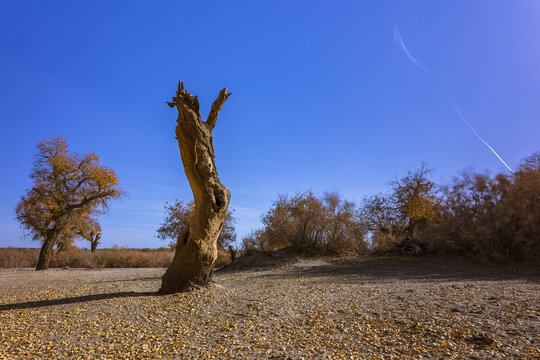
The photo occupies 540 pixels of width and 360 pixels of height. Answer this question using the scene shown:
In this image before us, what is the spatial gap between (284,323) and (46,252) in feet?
59.6

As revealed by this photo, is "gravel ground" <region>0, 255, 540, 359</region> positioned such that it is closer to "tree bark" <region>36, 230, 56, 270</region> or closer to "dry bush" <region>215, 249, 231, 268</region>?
"tree bark" <region>36, 230, 56, 270</region>

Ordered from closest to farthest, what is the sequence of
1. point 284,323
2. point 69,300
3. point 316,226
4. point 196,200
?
point 284,323, point 69,300, point 196,200, point 316,226

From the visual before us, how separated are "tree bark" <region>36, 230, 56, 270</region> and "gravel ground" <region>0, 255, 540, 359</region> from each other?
36.0ft

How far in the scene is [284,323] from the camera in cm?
577

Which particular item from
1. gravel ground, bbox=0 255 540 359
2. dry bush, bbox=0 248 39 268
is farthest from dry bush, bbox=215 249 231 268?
dry bush, bbox=0 248 39 268

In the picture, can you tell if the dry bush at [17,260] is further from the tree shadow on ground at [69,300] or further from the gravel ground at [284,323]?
the tree shadow on ground at [69,300]

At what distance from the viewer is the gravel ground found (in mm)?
4629

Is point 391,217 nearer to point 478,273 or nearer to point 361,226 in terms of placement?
point 361,226

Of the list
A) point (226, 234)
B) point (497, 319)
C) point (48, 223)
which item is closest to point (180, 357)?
point (497, 319)

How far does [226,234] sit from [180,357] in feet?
91.1

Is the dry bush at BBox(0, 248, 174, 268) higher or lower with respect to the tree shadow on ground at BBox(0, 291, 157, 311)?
higher

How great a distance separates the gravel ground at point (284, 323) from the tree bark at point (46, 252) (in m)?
11.0

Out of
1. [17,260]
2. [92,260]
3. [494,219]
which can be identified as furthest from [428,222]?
[17,260]

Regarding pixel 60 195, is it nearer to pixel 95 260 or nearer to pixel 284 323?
pixel 95 260
